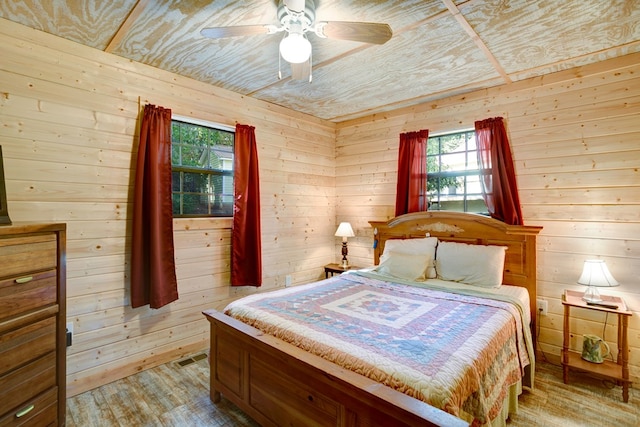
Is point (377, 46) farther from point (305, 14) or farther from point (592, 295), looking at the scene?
point (592, 295)

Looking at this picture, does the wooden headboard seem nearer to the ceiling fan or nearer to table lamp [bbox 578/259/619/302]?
table lamp [bbox 578/259/619/302]

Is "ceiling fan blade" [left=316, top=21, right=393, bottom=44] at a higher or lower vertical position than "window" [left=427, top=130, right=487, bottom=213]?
higher

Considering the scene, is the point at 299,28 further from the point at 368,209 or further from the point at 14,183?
the point at 368,209

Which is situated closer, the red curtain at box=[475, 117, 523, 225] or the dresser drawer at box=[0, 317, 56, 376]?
the dresser drawer at box=[0, 317, 56, 376]

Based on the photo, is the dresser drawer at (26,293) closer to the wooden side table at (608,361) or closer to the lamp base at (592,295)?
the wooden side table at (608,361)

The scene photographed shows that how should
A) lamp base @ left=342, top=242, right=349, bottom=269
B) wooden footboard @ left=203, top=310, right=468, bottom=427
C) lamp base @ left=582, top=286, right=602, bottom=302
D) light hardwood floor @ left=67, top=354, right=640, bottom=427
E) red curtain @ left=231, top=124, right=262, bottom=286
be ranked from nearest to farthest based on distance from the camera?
wooden footboard @ left=203, top=310, right=468, bottom=427 → light hardwood floor @ left=67, top=354, right=640, bottom=427 → lamp base @ left=582, top=286, right=602, bottom=302 → red curtain @ left=231, top=124, right=262, bottom=286 → lamp base @ left=342, top=242, right=349, bottom=269

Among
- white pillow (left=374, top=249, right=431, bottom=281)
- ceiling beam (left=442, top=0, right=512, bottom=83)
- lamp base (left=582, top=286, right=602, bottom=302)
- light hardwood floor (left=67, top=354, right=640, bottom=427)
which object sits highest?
ceiling beam (left=442, top=0, right=512, bottom=83)

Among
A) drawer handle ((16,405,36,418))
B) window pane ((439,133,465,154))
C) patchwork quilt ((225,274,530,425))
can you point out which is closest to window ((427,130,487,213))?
window pane ((439,133,465,154))

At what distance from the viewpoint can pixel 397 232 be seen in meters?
3.72

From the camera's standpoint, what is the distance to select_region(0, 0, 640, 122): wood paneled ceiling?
6.39 ft

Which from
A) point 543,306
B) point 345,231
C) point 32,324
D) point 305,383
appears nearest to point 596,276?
point 543,306

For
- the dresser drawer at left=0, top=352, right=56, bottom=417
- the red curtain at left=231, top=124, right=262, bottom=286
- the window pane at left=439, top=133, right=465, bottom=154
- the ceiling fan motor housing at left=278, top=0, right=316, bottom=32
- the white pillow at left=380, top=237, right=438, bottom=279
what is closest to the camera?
the dresser drawer at left=0, top=352, right=56, bottom=417

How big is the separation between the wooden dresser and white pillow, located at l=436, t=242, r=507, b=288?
2968mm

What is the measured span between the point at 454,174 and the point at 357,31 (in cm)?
224
